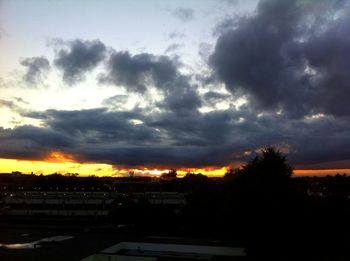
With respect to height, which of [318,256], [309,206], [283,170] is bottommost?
[318,256]

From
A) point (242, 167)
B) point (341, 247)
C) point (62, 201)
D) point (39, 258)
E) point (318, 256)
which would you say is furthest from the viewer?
point (62, 201)

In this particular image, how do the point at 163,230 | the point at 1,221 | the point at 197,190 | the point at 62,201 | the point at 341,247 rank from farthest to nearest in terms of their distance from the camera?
the point at 62,201
the point at 1,221
the point at 197,190
the point at 163,230
the point at 341,247

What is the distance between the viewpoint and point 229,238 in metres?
35.7

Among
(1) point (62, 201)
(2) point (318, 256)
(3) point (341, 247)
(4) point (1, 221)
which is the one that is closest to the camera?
(2) point (318, 256)

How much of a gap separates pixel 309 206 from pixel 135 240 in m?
14.0

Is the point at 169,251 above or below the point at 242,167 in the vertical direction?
below

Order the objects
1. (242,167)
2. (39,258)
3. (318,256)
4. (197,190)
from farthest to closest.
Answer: (197,190), (242,167), (318,256), (39,258)

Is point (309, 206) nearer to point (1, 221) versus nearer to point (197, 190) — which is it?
point (197, 190)

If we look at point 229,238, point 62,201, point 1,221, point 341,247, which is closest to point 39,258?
point 229,238

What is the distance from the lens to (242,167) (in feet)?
117

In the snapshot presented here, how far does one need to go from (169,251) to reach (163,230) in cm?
985

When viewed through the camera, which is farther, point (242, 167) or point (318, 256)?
point (242, 167)

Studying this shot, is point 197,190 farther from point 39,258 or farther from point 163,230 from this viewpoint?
point 39,258

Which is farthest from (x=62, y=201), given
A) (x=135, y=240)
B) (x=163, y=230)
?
(x=135, y=240)
